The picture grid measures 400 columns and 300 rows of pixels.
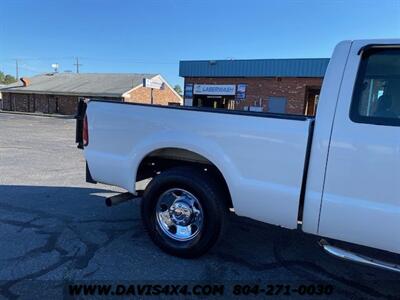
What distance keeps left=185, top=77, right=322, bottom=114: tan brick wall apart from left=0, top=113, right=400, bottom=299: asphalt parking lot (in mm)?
20581

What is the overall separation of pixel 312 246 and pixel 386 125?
201cm

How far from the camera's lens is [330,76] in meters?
2.96

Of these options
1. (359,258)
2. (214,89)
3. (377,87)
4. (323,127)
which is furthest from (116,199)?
(214,89)

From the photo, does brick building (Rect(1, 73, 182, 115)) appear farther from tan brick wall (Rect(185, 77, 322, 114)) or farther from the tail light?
the tail light

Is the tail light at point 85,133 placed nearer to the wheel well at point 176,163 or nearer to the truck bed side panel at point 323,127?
the wheel well at point 176,163

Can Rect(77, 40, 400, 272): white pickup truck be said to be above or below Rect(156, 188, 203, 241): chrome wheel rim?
above

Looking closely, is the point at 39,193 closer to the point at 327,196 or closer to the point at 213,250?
the point at 213,250

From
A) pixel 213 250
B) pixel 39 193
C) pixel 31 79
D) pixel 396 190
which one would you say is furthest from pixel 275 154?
pixel 31 79

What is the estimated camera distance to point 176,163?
161 inches

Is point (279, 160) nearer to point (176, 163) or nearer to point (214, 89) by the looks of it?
point (176, 163)

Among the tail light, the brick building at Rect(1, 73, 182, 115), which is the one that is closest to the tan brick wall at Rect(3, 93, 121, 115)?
the brick building at Rect(1, 73, 182, 115)

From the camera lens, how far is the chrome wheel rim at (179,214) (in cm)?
370

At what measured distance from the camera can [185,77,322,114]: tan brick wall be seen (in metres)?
24.0

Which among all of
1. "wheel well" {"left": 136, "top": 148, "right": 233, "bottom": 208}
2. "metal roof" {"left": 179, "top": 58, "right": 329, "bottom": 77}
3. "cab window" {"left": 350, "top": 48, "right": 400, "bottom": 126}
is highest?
"metal roof" {"left": 179, "top": 58, "right": 329, "bottom": 77}
